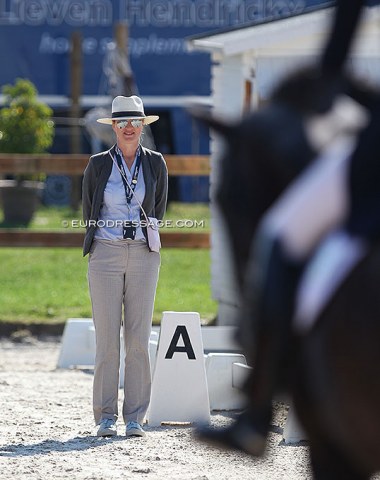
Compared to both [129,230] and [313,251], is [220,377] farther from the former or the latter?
[313,251]

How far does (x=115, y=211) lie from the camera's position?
6934mm

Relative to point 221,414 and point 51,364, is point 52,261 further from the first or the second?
point 221,414

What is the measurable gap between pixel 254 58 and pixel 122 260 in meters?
4.76

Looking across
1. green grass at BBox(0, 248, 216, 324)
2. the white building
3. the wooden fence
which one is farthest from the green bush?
the white building

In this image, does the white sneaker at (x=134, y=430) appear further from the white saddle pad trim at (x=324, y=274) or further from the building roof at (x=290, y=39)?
the building roof at (x=290, y=39)

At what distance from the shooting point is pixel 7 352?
10.3 m

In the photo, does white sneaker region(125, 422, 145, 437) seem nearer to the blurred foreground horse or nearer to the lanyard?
the lanyard

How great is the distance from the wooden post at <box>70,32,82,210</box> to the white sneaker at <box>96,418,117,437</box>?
15867 millimetres

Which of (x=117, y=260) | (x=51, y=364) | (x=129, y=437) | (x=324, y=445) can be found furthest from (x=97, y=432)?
(x=324, y=445)

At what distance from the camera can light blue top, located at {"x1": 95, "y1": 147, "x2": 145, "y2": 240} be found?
273 inches

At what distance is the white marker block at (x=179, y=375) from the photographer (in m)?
7.37

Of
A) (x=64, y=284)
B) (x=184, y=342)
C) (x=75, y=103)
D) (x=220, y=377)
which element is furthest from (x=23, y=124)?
(x=184, y=342)

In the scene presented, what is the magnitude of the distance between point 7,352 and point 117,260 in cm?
368

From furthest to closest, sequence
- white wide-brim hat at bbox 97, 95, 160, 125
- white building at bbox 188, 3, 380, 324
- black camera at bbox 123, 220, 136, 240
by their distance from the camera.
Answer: white building at bbox 188, 3, 380, 324 → white wide-brim hat at bbox 97, 95, 160, 125 → black camera at bbox 123, 220, 136, 240
